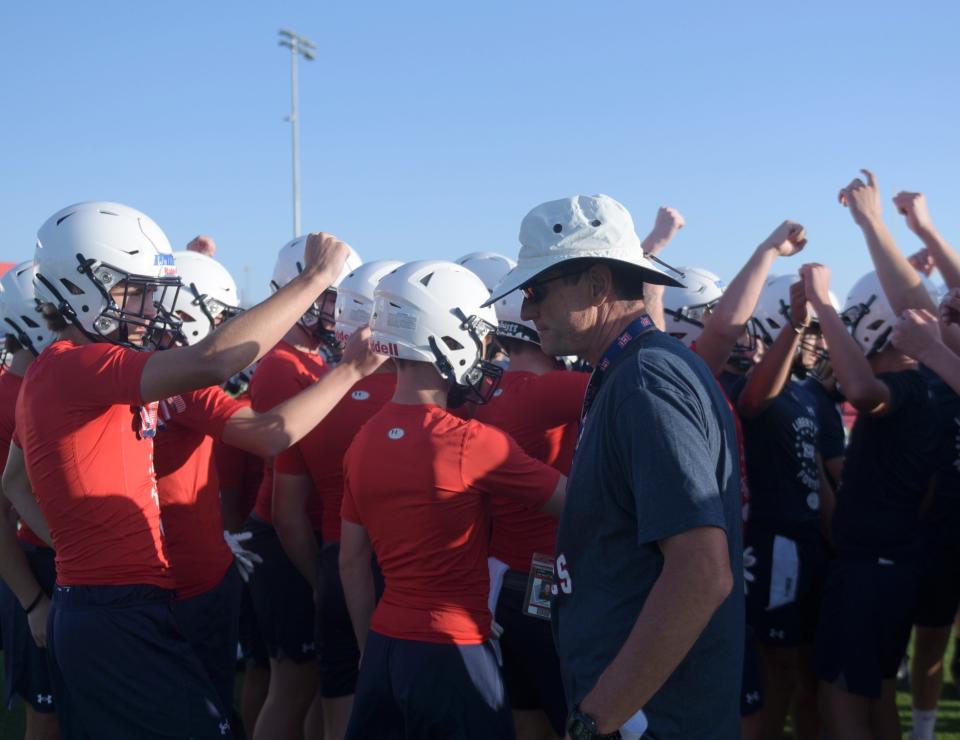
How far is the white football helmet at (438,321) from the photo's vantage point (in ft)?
12.3

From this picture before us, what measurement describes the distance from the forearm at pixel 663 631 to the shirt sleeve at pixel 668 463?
105 mm

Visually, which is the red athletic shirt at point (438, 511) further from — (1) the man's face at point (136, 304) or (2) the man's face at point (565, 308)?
(1) the man's face at point (136, 304)

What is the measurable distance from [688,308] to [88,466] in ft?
11.9

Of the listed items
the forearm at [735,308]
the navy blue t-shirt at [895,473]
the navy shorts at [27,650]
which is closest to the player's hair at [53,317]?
the navy shorts at [27,650]

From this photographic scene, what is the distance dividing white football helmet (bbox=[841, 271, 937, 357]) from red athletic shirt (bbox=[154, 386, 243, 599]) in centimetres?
353

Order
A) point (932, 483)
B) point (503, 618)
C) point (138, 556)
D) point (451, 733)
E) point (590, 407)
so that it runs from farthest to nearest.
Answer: point (932, 483) → point (503, 618) → point (138, 556) → point (451, 733) → point (590, 407)

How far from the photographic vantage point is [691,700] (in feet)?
7.41

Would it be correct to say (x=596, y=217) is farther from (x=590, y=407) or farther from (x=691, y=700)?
(x=691, y=700)

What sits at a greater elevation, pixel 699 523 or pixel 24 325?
pixel 699 523

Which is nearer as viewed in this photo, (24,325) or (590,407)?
(590,407)

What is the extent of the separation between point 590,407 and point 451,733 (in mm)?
1431

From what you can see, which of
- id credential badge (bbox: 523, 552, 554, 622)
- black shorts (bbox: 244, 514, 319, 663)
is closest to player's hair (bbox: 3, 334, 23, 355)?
black shorts (bbox: 244, 514, 319, 663)

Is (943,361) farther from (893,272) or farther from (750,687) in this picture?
(750,687)

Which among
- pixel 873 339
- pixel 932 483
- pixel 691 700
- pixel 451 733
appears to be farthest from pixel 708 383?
pixel 932 483
